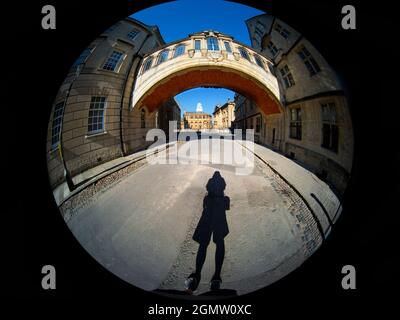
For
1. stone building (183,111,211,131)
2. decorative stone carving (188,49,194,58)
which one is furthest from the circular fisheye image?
stone building (183,111,211,131)

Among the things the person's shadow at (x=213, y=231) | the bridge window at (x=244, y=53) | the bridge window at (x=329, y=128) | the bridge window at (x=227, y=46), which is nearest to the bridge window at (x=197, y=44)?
the bridge window at (x=227, y=46)

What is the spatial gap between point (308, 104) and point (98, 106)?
6.93 ft

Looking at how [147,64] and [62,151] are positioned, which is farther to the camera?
[147,64]

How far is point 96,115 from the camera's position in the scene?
51.8 inches

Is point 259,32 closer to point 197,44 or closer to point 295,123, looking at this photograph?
point 295,123

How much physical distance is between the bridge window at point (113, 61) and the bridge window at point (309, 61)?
1894 mm

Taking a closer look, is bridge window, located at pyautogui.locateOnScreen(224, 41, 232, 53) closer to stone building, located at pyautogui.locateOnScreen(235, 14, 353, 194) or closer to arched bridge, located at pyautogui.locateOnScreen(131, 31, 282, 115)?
arched bridge, located at pyautogui.locateOnScreen(131, 31, 282, 115)

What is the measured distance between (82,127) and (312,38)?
87.3 inches

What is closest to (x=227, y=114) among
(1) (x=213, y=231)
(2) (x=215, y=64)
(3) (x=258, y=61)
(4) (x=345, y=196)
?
Answer: (2) (x=215, y=64)

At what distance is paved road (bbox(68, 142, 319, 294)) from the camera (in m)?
1.38

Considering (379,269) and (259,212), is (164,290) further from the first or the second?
(379,269)

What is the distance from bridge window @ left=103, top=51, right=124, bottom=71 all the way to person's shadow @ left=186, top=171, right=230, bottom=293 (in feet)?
8.01

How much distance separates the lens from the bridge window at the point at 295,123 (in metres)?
1.38
